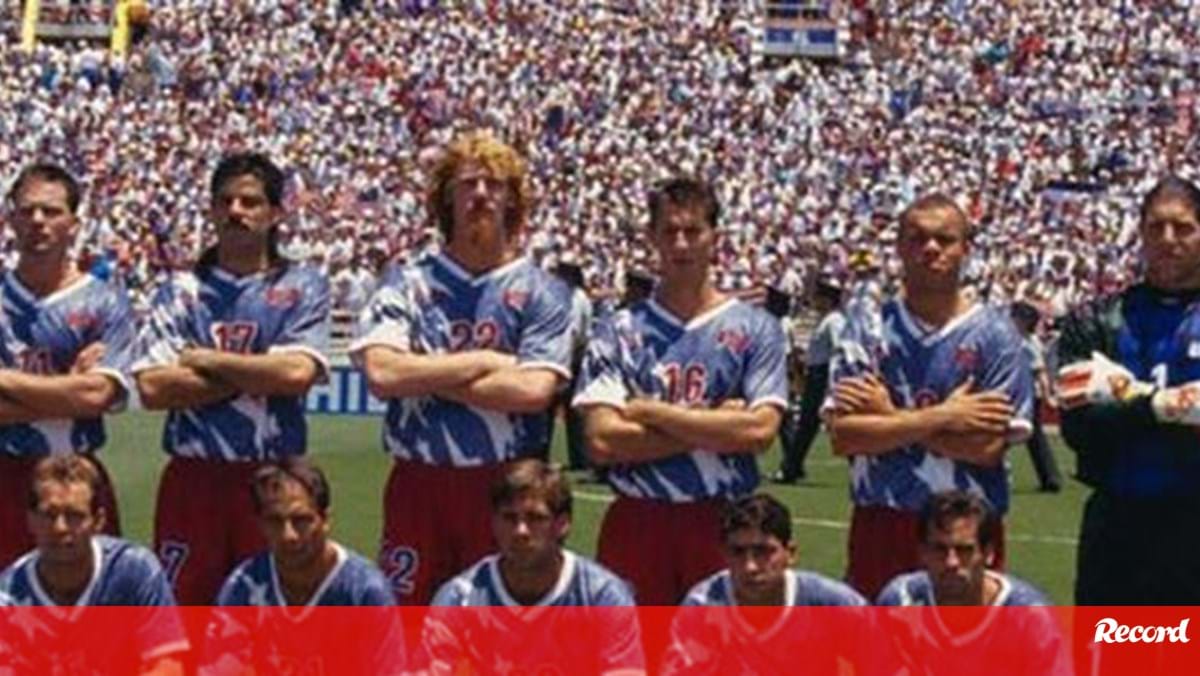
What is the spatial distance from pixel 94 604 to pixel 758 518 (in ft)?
7.39

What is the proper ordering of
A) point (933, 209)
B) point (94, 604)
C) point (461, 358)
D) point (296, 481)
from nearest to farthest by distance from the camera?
1. point (296, 481)
2. point (94, 604)
3. point (933, 209)
4. point (461, 358)

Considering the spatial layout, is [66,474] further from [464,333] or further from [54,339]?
[464,333]

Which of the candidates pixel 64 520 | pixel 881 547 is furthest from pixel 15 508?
pixel 881 547

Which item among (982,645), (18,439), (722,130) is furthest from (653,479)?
(722,130)

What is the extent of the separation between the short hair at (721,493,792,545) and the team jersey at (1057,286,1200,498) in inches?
39.8

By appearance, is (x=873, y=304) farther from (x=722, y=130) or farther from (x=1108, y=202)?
(x=722, y=130)

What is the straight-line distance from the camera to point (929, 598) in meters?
10.4

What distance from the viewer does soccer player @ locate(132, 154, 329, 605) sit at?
11.5 m

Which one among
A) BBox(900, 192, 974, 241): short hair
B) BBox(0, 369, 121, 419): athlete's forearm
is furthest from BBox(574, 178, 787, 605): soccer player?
BBox(0, 369, 121, 419): athlete's forearm

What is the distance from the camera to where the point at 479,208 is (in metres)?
11.3

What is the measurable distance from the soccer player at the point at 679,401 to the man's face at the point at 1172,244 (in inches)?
56.0

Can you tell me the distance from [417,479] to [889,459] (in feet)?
5.58

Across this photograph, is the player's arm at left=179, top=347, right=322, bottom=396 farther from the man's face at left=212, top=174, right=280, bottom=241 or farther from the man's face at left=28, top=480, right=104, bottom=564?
the man's face at left=28, top=480, right=104, bottom=564

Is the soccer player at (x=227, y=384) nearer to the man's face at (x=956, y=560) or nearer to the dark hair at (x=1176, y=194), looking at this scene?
the man's face at (x=956, y=560)
